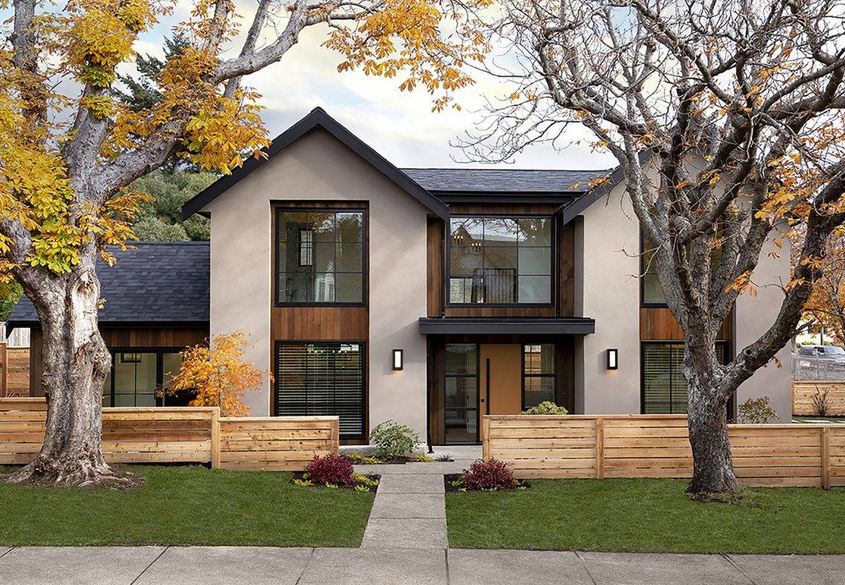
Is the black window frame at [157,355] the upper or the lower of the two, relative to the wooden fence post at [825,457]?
upper

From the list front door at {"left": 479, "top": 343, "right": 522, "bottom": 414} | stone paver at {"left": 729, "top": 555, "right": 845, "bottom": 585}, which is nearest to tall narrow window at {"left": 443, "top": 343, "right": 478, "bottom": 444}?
front door at {"left": 479, "top": 343, "right": 522, "bottom": 414}

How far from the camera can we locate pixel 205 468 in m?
12.6

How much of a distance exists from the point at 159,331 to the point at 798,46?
1314 centimetres

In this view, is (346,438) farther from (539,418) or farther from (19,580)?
(19,580)

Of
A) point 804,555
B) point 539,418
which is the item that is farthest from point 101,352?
point 804,555

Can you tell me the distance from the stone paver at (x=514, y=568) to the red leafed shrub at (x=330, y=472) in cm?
347

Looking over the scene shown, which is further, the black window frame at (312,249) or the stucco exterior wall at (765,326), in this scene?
the stucco exterior wall at (765,326)

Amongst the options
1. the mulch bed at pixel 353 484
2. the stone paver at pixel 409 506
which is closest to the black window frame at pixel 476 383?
the mulch bed at pixel 353 484

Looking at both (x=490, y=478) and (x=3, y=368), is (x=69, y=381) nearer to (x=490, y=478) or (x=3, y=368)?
(x=490, y=478)

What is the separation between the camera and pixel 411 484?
39.9 ft

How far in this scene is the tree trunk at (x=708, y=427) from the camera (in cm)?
1100

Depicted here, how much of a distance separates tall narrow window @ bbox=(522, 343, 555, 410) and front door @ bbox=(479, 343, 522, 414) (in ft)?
0.46

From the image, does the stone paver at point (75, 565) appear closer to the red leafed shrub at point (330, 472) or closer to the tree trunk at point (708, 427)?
the red leafed shrub at point (330, 472)

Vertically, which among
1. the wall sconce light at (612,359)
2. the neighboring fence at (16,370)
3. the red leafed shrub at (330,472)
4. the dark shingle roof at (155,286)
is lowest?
the red leafed shrub at (330,472)
